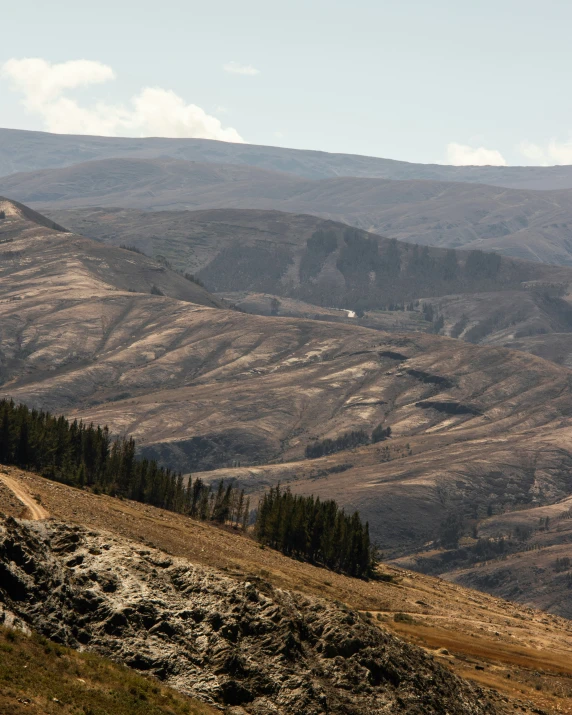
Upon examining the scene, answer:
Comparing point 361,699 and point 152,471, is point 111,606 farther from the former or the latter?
point 152,471

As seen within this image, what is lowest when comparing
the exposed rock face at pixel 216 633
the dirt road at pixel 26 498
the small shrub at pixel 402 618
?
the small shrub at pixel 402 618

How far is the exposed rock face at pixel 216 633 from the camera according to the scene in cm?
4478

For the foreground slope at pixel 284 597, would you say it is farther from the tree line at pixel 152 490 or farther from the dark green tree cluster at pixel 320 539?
the tree line at pixel 152 490

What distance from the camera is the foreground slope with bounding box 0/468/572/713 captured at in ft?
157

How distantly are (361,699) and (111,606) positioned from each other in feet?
41.1

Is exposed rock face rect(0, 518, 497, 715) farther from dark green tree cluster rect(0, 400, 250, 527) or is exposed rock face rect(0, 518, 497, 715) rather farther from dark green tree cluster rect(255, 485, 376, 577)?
dark green tree cluster rect(0, 400, 250, 527)

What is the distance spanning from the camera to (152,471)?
17075 cm

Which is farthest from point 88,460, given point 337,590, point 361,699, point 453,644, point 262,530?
point 361,699

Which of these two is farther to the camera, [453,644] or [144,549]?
[453,644]

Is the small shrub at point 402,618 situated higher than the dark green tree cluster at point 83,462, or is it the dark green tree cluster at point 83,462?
the small shrub at point 402,618

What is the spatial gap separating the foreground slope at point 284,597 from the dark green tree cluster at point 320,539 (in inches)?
201

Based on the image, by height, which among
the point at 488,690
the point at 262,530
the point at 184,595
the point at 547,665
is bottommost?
the point at 262,530

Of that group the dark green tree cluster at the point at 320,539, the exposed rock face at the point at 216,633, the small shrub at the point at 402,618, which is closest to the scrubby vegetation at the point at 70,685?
the exposed rock face at the point at 216,633

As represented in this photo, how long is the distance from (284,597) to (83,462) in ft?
350
